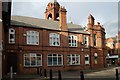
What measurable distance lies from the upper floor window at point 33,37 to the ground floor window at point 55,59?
3.16 m

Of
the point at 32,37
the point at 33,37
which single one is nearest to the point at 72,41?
the point at 33,37

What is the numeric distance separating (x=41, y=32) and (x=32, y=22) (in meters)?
2.79

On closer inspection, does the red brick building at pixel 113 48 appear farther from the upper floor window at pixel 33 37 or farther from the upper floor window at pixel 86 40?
the upper floor window at pixel 33 37

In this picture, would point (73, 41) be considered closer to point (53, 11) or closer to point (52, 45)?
point (52, 45)

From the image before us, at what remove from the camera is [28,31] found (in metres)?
35.2

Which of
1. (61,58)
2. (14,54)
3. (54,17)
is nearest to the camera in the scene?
(14,54)

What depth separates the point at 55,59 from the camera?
3772 cm

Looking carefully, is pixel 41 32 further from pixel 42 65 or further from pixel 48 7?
pixel 48 7

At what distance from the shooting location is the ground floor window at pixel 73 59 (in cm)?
3964

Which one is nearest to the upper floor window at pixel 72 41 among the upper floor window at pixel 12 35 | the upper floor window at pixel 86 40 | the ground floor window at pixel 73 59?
the ground floor window at pixel 73 59

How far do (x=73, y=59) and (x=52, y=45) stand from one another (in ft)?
16.2

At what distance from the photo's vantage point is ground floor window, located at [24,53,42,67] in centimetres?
3447

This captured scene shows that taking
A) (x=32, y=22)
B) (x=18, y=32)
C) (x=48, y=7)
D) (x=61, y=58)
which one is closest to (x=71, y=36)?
(x=61, y=58)

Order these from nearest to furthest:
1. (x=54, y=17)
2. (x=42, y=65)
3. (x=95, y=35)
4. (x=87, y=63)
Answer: (x=42, y=65), (x=87, y=63), (x=95, y=35), (x=54, y=17)
